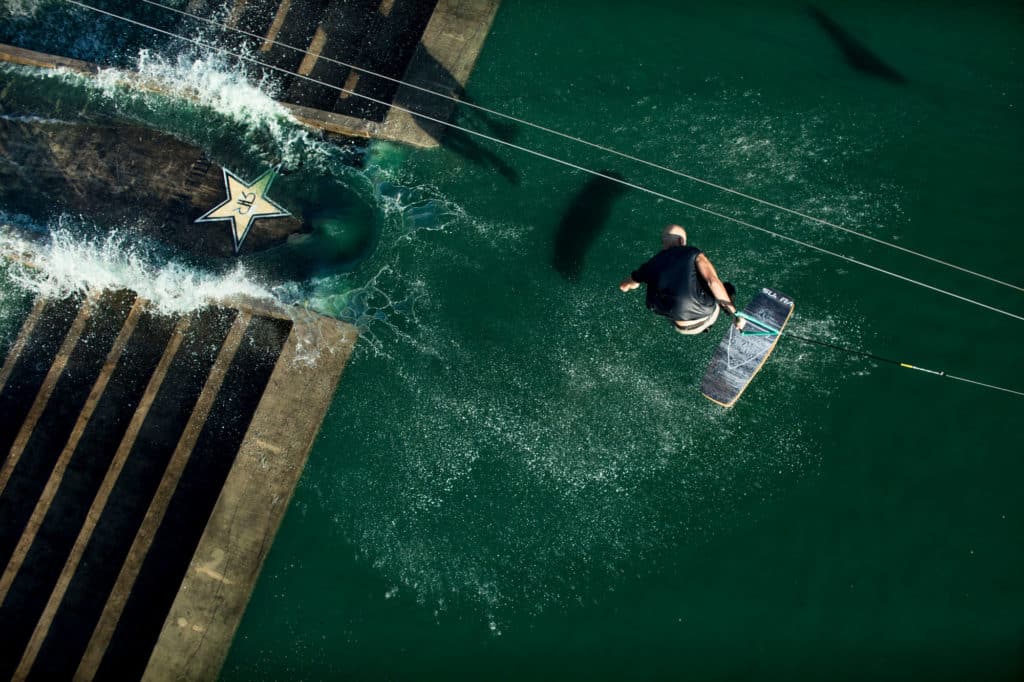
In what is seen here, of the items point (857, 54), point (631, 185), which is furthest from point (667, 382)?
point (857, 54)

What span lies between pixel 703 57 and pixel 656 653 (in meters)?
9.01

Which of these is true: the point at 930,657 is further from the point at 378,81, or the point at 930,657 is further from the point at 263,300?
the point at 378,81

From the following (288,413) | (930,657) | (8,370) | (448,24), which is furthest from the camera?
(448,24)

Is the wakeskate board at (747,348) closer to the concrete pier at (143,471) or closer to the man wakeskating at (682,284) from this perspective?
the man wakeskating at (682,284)

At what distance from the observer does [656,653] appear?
8.66 meters

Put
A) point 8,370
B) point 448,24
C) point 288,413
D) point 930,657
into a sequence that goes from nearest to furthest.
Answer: point 930,657 → point 288,413 → point 8,370 → point 448,24

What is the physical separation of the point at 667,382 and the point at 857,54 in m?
6.11

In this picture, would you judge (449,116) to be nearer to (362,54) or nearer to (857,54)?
(362,54)


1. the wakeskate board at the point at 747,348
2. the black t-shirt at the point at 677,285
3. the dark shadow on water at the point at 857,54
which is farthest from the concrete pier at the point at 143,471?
the dark shadow on water at the point at 857,54

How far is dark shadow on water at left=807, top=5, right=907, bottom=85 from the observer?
10016 mm

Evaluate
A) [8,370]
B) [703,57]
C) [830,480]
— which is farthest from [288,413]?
[703,57]

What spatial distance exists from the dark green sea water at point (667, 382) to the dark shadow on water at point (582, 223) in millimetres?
43

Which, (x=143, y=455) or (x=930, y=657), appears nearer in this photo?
(x=930, y=657)

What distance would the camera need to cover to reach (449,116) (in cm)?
1028
